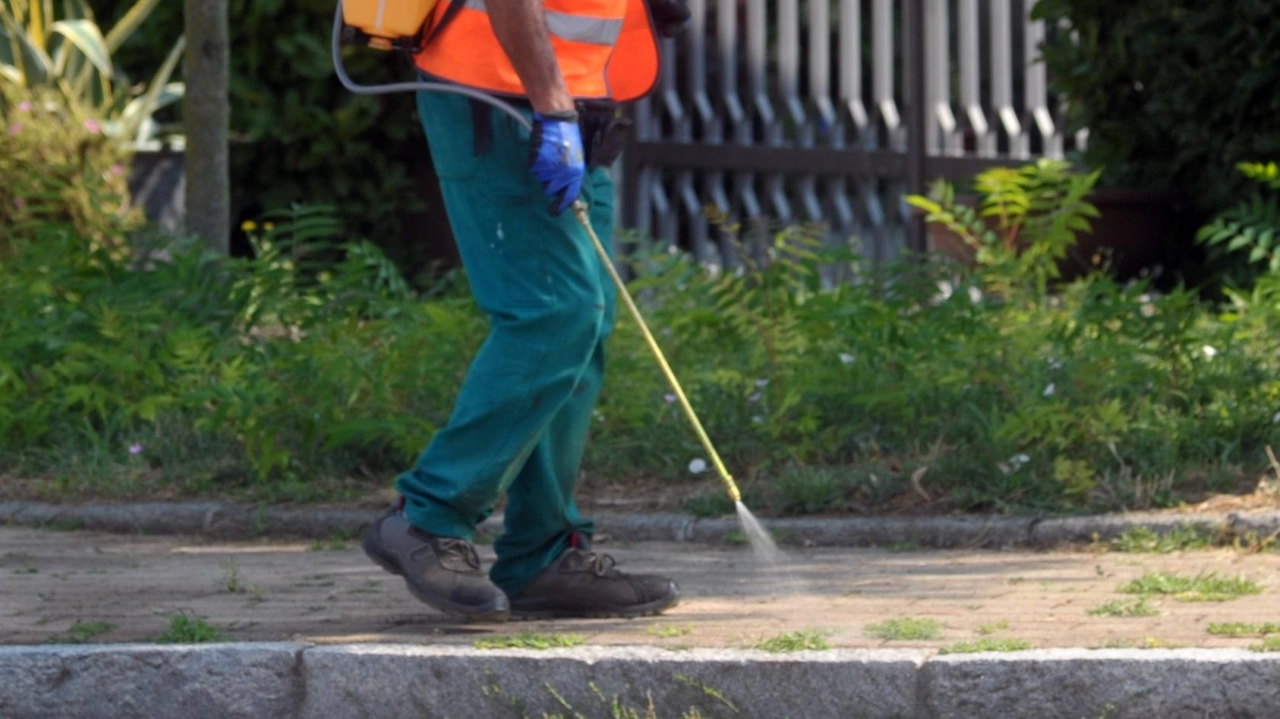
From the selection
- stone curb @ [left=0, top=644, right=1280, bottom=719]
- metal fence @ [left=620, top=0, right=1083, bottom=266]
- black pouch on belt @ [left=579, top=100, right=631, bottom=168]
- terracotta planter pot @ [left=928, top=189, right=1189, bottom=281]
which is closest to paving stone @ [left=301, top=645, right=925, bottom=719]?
stone curb @ [left=0, top=644, right=1280, bottom=719]

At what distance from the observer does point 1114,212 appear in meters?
6.94

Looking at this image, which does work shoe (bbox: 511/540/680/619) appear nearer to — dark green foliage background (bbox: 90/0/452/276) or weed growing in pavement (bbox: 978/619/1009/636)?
weed growing in pavement (bbox: 978/619/1009/636)

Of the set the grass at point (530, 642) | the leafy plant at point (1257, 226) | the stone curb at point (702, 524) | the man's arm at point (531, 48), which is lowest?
the stone curb at point (702, 524)

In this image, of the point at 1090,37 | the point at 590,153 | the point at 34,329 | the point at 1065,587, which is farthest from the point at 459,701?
the point at 1090,37

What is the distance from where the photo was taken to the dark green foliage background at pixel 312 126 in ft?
29.1

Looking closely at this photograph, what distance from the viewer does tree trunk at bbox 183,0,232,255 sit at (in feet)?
21.8

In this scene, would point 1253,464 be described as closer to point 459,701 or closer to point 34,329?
point 459,701

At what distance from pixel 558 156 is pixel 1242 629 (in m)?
1.54

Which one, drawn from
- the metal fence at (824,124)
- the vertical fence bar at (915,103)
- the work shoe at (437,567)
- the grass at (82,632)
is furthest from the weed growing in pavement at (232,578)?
the vertical fence bar at (915,103)

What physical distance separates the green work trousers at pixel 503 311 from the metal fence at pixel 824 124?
12.9 feet

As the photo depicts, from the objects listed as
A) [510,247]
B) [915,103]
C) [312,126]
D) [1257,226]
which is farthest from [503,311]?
[312,126]

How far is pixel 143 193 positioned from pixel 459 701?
5.55 metres

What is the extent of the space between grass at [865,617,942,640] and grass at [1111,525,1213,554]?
95 cm

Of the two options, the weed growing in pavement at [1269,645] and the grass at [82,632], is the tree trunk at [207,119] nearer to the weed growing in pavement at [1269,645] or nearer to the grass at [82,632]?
the grass at [82,632]
